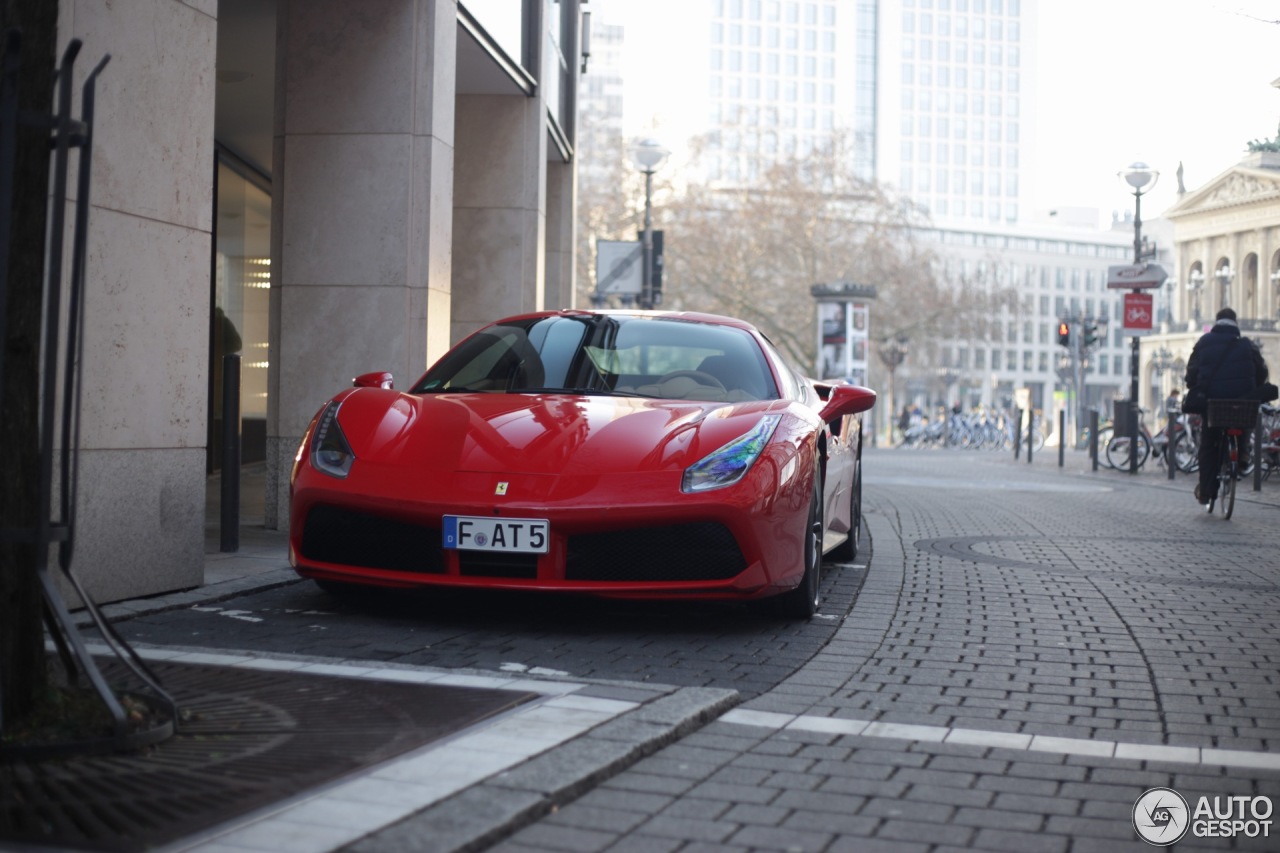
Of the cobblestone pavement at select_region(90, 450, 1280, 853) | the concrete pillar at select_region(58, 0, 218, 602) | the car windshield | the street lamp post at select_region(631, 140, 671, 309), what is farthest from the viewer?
the street lamp post at select_region(631, 140, 671, 309)

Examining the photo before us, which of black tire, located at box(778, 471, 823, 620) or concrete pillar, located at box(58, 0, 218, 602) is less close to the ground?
concrete pillar, located at box(58, 0, 218, 602)

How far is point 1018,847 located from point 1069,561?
6.31 m

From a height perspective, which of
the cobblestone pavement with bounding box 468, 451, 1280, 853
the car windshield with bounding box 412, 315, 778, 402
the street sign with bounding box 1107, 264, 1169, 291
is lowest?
the cobblestone pavement with bounding box 468, 451, 1280, 853

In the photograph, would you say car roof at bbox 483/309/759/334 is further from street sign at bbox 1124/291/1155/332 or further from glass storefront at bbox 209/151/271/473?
street sign at bbox 1124/291/1155/332

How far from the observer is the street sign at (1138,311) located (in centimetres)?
2341

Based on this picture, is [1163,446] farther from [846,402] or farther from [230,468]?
[230,468]

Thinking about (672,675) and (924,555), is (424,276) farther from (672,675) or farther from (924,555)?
(672,675)

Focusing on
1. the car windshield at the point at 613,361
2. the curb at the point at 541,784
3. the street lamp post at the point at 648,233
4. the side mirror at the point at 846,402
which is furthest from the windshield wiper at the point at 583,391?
the street lamp post at the point at 648,233

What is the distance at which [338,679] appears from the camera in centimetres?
459

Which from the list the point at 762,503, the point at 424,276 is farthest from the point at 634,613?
the point at 424,276

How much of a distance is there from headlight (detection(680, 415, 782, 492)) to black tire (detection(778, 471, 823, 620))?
0.44 meters

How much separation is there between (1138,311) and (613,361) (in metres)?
18.5

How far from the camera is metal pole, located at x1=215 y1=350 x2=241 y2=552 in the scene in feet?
27.4

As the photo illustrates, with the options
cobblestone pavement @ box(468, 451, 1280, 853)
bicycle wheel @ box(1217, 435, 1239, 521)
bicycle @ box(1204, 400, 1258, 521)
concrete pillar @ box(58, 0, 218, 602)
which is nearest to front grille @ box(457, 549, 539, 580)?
cobblestone pavement @ box(468, 451, 1280, 853)
